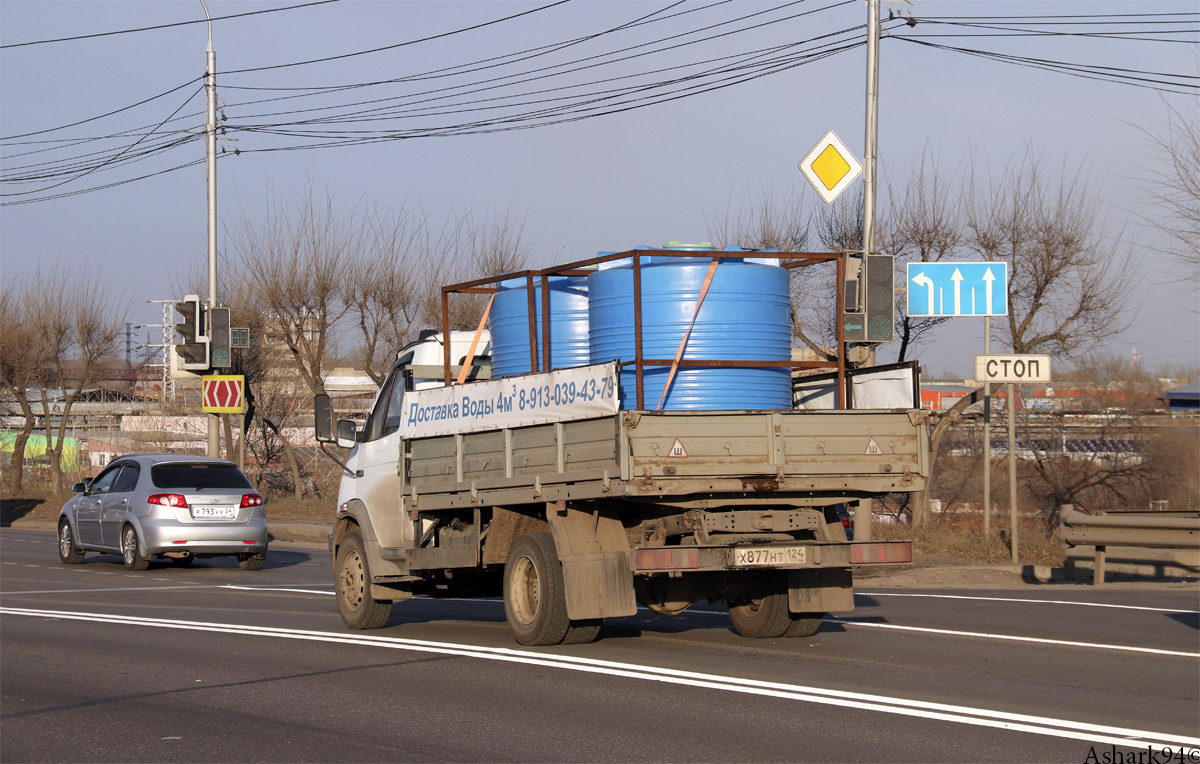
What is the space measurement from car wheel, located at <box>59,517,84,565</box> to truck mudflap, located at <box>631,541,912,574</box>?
13.9m

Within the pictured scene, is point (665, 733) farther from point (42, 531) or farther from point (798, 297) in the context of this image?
point (42, 531)

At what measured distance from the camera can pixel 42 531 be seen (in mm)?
30938

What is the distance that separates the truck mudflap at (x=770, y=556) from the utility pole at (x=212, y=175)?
17082 millimetres

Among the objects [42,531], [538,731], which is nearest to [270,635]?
[538,731]

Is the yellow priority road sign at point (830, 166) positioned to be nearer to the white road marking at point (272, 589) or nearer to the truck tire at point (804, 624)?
the truck tire at point (804, 624)

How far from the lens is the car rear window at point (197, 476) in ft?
58.0

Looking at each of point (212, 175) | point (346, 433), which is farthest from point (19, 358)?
point (346, 433)

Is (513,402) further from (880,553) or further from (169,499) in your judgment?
(169,499)

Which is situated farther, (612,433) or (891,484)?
(891,484)

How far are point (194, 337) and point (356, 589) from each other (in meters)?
13.4

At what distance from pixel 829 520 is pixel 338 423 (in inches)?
193

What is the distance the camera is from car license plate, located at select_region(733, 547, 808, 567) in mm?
8430

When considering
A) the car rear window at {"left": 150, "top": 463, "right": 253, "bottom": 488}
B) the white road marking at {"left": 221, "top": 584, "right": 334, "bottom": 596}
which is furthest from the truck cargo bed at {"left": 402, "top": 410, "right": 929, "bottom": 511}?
the car rear window at {"left": 150, "top": 463, "right": 253, "bottom": 488}

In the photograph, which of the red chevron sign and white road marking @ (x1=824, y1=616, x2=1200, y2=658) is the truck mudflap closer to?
white road marking @ (x1=824, y1=616, x2=1200, y2=658)
